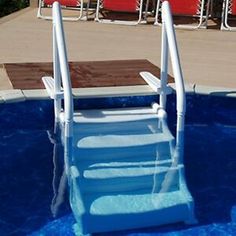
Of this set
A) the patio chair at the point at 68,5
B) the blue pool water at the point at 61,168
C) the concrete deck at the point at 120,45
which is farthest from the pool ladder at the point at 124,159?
the patio chair at the point at 68,5

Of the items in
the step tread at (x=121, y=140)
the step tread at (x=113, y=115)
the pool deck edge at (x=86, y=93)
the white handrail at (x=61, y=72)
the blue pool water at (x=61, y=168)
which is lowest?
the blue pool water at (x=61, y=168)

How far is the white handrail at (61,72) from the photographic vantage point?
4227mm

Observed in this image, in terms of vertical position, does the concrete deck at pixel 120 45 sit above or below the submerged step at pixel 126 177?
above

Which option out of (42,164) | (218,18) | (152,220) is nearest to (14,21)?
(218,18)

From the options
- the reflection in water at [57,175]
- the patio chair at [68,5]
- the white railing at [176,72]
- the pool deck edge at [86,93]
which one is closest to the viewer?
the reflection in water at [57,175]

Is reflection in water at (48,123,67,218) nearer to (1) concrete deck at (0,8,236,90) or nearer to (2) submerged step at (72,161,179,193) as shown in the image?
(2) submerged step at (72,161,179,193)

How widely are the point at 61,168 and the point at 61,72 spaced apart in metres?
0.73

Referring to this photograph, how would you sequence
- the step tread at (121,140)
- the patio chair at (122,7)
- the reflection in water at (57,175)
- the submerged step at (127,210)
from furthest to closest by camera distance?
the patio chair at (122,7) → the step tread at (121,140) → the reflection in water at (57,175) → the submerged step at (127,210)

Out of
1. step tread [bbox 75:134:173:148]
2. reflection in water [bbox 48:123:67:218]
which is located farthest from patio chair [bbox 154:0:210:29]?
step tread [bbox 75:134:173:148]

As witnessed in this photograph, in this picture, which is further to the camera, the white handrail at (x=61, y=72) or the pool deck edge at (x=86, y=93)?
the pool deck edge at (x=86, y=93)

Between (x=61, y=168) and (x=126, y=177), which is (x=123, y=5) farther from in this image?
(x=126, y=177)

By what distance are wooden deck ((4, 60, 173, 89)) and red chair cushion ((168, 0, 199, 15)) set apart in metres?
2.06

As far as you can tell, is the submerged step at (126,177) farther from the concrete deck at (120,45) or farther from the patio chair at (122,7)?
the patio chair at (122,7)

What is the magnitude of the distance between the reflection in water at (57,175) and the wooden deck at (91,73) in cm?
52
